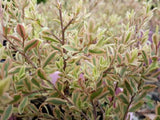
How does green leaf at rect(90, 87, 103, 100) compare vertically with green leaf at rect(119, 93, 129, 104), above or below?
above

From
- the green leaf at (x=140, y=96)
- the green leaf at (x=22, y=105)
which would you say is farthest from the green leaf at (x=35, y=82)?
the green leaf at (x=140, y=96)

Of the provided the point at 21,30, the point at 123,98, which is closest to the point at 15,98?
the point at 21,30

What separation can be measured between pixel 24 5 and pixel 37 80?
36 centimetres

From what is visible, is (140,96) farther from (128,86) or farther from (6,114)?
(6,114)

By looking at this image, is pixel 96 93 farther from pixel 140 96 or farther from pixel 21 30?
pixel 21 30

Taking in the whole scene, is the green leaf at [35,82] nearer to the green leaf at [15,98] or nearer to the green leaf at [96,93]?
the green leaf at [15,98]

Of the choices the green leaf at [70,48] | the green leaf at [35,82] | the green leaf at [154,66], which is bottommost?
the green leaf at [35,82]

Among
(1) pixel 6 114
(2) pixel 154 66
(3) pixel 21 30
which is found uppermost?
(3) pixel 21 30

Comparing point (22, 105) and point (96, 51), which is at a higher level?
point (96, 51)

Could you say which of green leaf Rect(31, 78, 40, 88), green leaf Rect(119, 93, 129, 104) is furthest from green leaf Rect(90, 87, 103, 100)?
green leaf Rect(31, 78, 40, 88)

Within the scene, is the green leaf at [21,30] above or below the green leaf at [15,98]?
above

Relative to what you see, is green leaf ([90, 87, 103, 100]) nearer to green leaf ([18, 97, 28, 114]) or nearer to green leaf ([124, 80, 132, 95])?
green leaf ([124, 80, 132, 95])

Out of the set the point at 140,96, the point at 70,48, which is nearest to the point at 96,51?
the point at 70,48

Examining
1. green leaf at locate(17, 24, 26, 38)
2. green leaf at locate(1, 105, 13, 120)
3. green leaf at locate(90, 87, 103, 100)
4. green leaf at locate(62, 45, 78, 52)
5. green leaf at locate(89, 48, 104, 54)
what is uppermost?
green leaf at locate(17, 24, 26, 38)
